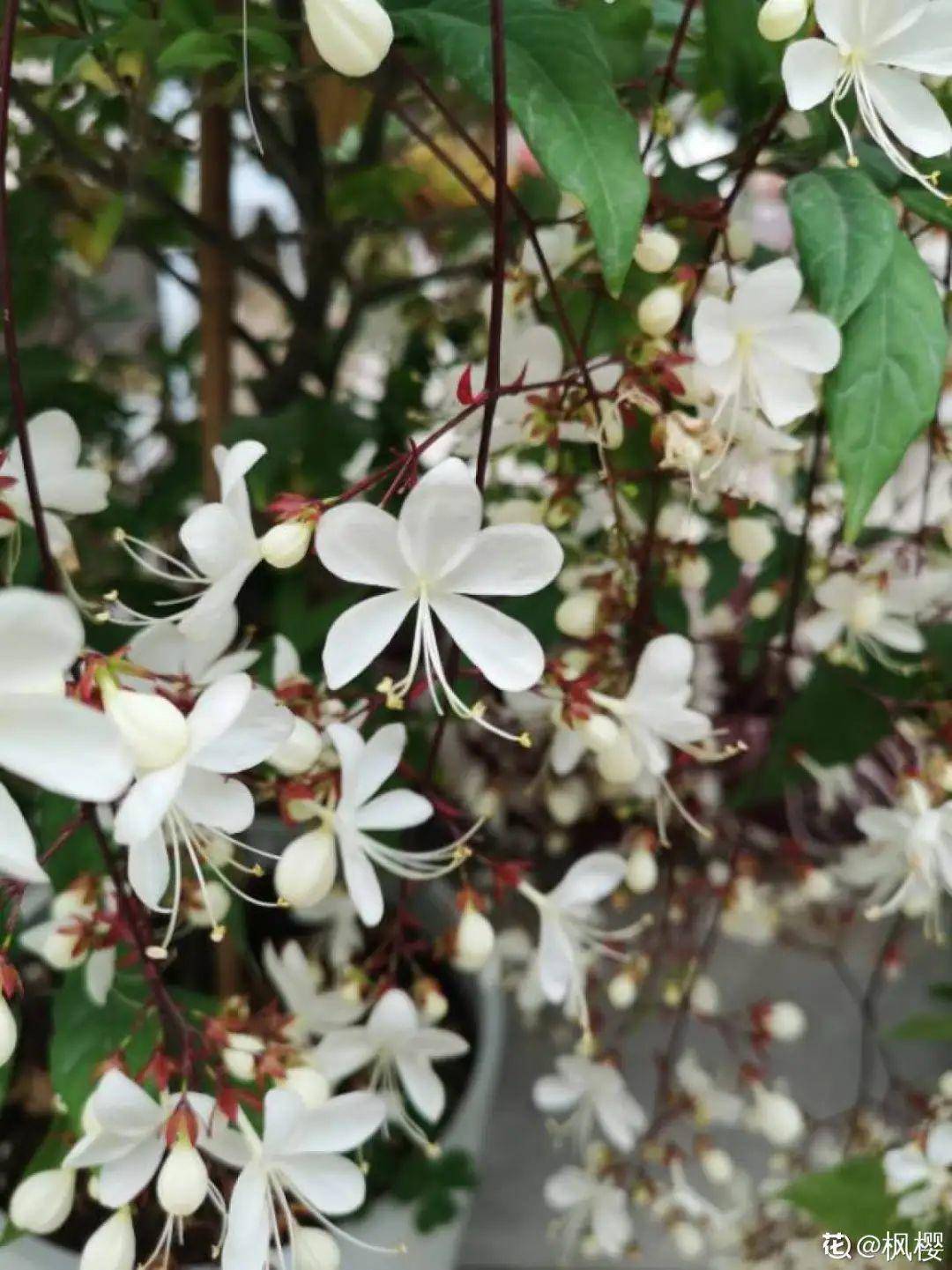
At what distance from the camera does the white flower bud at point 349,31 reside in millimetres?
262

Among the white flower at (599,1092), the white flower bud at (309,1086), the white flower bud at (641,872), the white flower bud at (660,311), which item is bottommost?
the white flower at (599,1092)

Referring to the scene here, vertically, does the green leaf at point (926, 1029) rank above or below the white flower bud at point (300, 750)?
below

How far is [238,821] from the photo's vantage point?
0.29 m

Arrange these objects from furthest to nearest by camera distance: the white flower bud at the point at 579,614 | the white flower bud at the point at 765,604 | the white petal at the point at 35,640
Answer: the white flower bud at the point at 765,604
the white flower bud at the point at 579,614
the white petal at the point at 35,640

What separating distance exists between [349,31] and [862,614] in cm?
29

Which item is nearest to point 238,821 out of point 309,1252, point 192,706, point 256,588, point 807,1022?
point 192,706

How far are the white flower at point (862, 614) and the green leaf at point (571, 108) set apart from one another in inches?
8.8

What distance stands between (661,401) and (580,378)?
3cm

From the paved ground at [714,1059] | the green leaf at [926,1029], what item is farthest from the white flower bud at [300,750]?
the paved ground at [714,1059]

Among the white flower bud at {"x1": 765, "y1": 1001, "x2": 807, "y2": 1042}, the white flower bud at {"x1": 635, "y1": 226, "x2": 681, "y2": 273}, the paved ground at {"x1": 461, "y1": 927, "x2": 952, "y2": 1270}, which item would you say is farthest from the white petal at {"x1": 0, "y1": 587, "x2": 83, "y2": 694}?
the paved ground at {"x1": 461, "y1": 927, "x2": 952, "y2": 1270}

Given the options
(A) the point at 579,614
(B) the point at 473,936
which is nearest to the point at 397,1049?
(B) the point at 473,936

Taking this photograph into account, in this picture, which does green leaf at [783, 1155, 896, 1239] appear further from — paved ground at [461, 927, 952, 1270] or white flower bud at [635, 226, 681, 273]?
white flower bud at [635, 226, 681, 273]

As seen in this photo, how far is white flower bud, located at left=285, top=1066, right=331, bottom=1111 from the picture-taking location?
0.35 m

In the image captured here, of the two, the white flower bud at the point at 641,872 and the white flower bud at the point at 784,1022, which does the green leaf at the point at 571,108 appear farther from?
the white flower bud at the point at 784,1022
